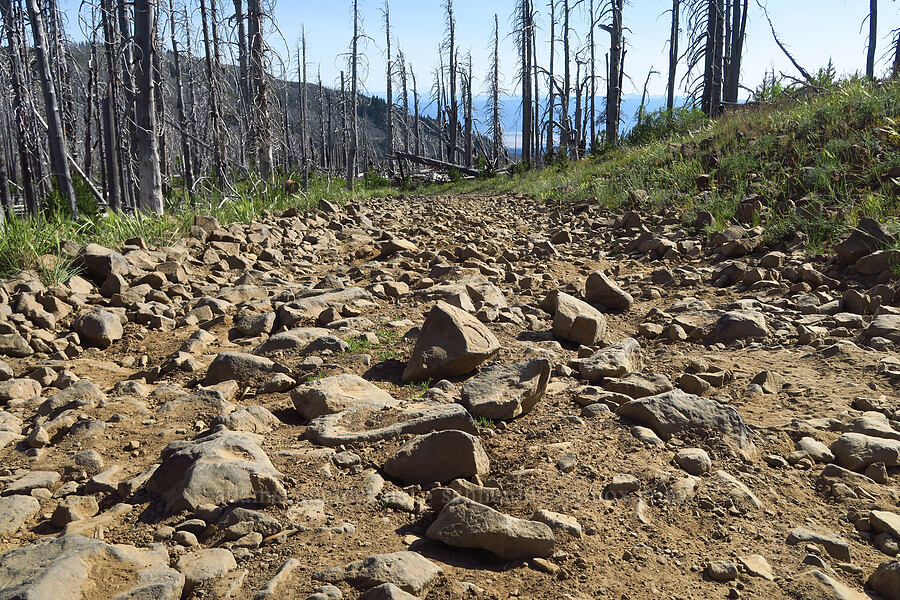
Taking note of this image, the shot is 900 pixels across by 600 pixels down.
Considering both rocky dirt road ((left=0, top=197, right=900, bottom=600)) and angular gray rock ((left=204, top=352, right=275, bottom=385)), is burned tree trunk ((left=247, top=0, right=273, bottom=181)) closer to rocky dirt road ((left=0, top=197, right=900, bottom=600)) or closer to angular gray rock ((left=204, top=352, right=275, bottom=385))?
rocky dirt road ((left=0, top=197, right=900, bottom=600))

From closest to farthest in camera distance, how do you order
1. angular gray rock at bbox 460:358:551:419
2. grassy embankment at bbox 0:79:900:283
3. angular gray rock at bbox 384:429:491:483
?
angular gray rock at bbox 384:429:491:483 < angular gray rock at bbox 460:358:551:419 < grassy embankment at bbox 0:79:900:283

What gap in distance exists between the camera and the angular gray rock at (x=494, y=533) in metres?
1.61

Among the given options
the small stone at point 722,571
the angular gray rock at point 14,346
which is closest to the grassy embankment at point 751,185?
the angular gray rock at point 14,346

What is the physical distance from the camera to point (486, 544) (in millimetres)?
1616

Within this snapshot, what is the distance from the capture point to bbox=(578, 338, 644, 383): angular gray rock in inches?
113

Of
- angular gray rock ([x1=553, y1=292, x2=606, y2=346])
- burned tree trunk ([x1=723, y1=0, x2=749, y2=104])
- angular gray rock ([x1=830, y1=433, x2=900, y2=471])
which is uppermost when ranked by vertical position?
burned tree trunk ([x1=723, y1=0, x2=749, y2=104])

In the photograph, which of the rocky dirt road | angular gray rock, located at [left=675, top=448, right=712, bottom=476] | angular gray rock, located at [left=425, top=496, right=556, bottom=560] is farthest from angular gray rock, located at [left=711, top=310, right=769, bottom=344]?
angular gray rock, located at [left=425, top=496, right=556, bottom=560]

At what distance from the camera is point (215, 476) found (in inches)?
72.7

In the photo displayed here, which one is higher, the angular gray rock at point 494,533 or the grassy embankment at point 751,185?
the grassy embankment at point 751,185

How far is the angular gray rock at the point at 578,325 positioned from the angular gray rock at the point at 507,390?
899mm

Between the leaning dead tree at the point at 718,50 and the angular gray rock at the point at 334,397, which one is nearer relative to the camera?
the angular gray rock at the point at 334,397

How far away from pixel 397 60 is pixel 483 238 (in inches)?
990

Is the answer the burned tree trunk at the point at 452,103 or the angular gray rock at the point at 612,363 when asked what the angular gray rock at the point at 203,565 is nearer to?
the angular gray rock at the point at 612,363

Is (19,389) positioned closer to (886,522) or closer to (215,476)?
(215,476)
